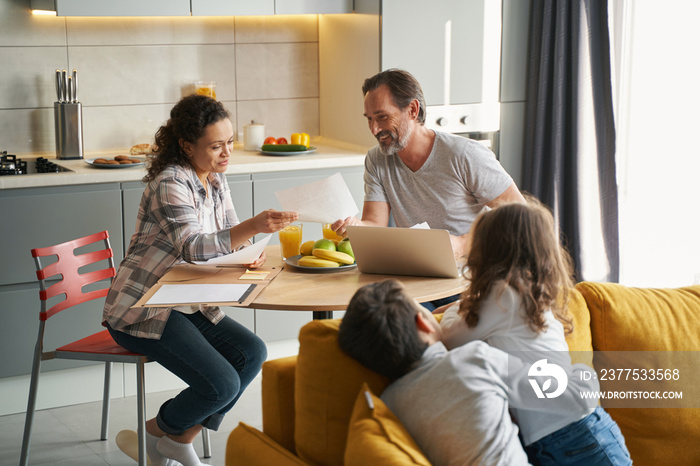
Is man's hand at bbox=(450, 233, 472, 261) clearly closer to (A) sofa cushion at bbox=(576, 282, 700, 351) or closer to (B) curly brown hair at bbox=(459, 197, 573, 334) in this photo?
(A) sofa cushion at bbox=(576, 282, 700, 351)

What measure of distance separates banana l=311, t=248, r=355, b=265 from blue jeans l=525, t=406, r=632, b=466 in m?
0.86

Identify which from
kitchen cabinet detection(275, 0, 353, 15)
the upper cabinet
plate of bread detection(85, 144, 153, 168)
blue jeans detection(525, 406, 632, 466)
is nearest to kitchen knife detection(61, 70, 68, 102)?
the upper cabinet

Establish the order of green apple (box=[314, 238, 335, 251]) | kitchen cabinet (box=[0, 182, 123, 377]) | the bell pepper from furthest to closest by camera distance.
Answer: the bell pepper → kitchen cabinet (box=[0, 182, 123, 377]) → green apple (box=[314, 238, 335, 251])

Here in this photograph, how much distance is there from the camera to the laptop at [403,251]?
2105 millimetres

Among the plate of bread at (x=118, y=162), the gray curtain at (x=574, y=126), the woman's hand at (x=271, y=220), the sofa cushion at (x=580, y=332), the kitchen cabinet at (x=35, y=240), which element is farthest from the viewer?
the gray curtain at (x=574, y=126)

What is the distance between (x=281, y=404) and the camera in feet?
5.51

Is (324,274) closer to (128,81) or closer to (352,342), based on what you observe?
(352,342)

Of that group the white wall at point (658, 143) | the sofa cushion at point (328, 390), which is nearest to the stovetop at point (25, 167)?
the sofa cushion at point (328, 390)

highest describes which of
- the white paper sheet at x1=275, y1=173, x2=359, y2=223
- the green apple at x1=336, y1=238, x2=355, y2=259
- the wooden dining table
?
the white paper sheet at x1=275, y1=173, x2=359, y2=223

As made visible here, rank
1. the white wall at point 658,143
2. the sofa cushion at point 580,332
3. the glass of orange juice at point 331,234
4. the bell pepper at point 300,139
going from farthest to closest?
1. the bell pepper at point 300,139
2. the white wall at point 658,143
3. the glass of orange juice at point 331,234
4. the sofa cushion at point 580,332

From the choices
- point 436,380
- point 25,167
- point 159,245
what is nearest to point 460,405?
point 436,380

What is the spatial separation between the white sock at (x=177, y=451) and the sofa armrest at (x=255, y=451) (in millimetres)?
835

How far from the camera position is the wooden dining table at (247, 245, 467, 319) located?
1973 mm

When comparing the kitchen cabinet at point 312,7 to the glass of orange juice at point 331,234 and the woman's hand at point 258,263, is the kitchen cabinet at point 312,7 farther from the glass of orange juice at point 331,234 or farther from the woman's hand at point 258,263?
the woman's hand at point 258,263
